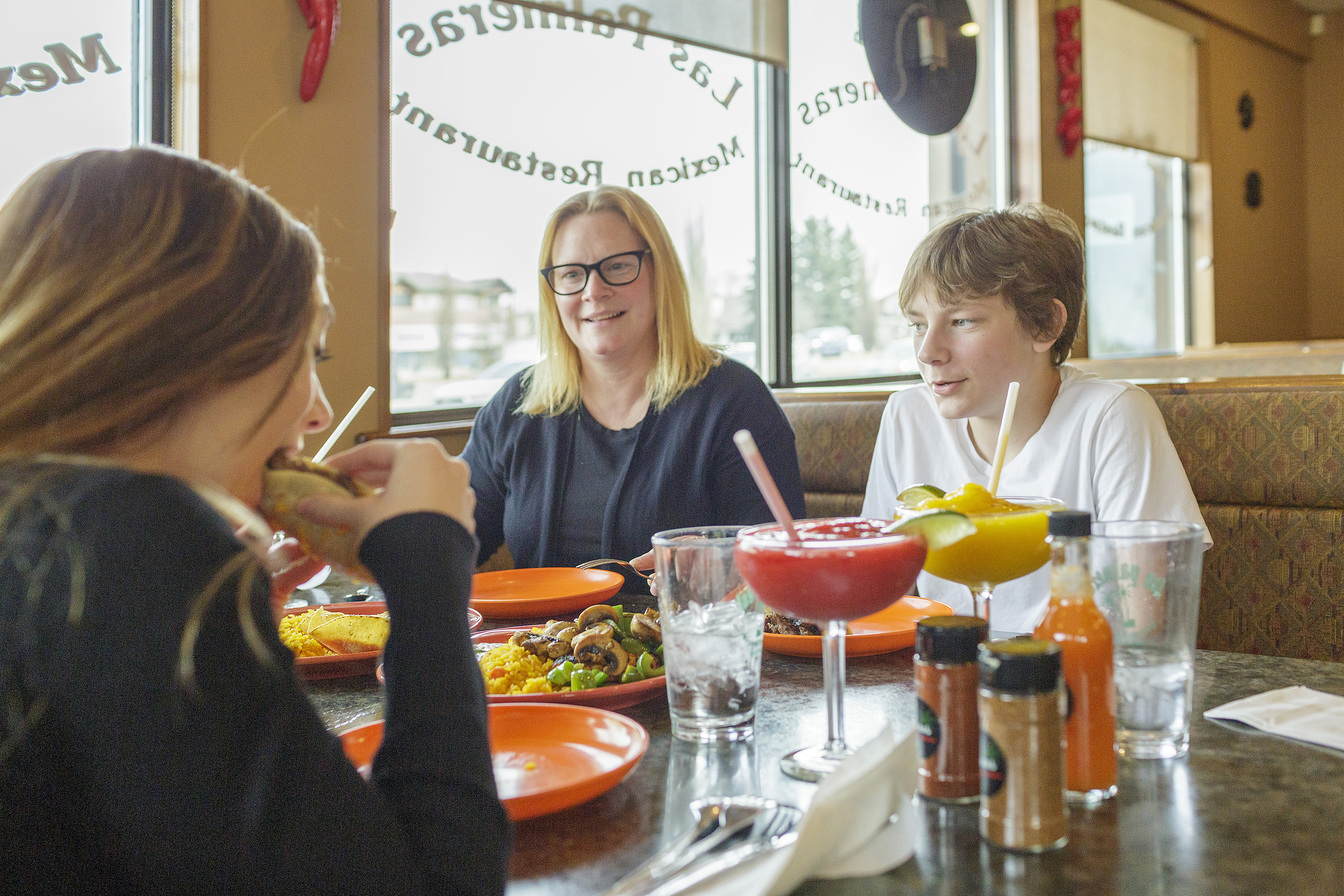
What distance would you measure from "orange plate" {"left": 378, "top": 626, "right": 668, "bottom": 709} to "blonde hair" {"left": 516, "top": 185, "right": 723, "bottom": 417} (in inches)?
53.3

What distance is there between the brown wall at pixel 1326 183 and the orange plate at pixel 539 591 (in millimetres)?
9268

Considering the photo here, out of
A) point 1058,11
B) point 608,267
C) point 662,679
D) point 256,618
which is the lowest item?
point 662,679

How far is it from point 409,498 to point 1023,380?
143 cm

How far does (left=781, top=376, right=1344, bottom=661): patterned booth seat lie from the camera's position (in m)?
2.14

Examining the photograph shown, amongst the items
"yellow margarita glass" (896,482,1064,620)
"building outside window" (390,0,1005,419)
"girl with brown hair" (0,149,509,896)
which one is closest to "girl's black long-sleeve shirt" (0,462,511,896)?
"girl with brown hair" (0,149,509,896)

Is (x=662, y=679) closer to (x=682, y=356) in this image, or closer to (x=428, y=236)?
(x=682, y=356)

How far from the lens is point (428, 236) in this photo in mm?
3359

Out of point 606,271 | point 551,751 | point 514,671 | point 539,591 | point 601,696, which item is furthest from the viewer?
point 606,271

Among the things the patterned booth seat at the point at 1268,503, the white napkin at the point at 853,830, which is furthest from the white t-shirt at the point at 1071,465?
the white napkin at the point at 853,830

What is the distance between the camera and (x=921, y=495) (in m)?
1.14

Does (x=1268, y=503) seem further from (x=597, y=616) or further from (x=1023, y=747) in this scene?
(x=1023, y=747)

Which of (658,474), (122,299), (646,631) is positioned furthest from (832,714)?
(658,474)

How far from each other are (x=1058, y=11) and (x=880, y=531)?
593 cm

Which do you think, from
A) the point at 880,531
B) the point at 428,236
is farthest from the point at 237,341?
the point at 428,236
